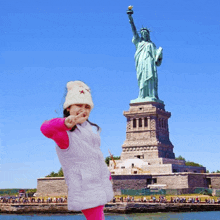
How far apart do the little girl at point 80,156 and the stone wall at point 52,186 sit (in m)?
43.4

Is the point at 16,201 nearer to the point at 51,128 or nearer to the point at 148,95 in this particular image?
the point at 148,95

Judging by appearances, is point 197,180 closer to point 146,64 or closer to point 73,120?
point 146,64

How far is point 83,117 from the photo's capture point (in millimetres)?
5430

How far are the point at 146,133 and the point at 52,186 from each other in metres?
14.3

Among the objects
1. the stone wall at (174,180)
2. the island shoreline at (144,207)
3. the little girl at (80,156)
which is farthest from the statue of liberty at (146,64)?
the little girl at (80,156)

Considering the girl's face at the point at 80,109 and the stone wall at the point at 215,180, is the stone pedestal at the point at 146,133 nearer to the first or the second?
the stone wall at the point at 215,180

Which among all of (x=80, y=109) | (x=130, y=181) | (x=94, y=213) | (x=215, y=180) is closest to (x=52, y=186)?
(x=130, y=181)

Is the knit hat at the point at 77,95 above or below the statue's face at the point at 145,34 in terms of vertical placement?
below

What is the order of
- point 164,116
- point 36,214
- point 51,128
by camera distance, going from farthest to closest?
point 164,116
point 36,214
point 51,128

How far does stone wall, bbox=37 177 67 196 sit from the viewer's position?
1903 inches

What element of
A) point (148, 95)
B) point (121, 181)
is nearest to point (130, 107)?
point (148, 95)

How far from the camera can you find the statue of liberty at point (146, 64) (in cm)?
5566

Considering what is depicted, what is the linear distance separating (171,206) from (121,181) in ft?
25.9

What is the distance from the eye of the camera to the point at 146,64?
5597 centimetres
